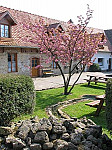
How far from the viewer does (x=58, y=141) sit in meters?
3.68

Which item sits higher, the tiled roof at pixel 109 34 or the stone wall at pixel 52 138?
Result: the tiled roof at pixel 109 34

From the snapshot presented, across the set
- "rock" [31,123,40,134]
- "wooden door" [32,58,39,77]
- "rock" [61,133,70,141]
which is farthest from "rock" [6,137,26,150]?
"wooden door" [32,58,39,77]

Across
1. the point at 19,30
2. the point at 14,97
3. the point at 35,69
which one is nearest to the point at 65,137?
the point at 14,97

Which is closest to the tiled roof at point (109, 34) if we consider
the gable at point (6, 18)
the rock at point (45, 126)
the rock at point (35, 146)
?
the gable at point (6, 18)

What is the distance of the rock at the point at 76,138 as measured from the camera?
3716 millimetres

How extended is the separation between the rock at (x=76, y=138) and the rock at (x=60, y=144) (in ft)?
0.62

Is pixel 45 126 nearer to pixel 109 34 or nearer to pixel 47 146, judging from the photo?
pixel 47 146

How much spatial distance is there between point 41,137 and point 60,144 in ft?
1.36

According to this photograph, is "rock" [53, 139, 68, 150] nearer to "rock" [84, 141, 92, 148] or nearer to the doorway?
"rock" [84, 141, 92, 148]

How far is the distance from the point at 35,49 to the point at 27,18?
4.12 meters

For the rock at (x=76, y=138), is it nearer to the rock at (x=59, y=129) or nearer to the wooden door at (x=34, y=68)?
the rock at (x=59, y=129)

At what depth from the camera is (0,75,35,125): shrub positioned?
15.1 feet

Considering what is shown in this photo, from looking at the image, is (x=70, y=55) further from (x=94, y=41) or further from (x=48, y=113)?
(x=48, y=113)

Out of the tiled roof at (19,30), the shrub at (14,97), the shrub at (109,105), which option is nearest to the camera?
the shrub at (109,105)
